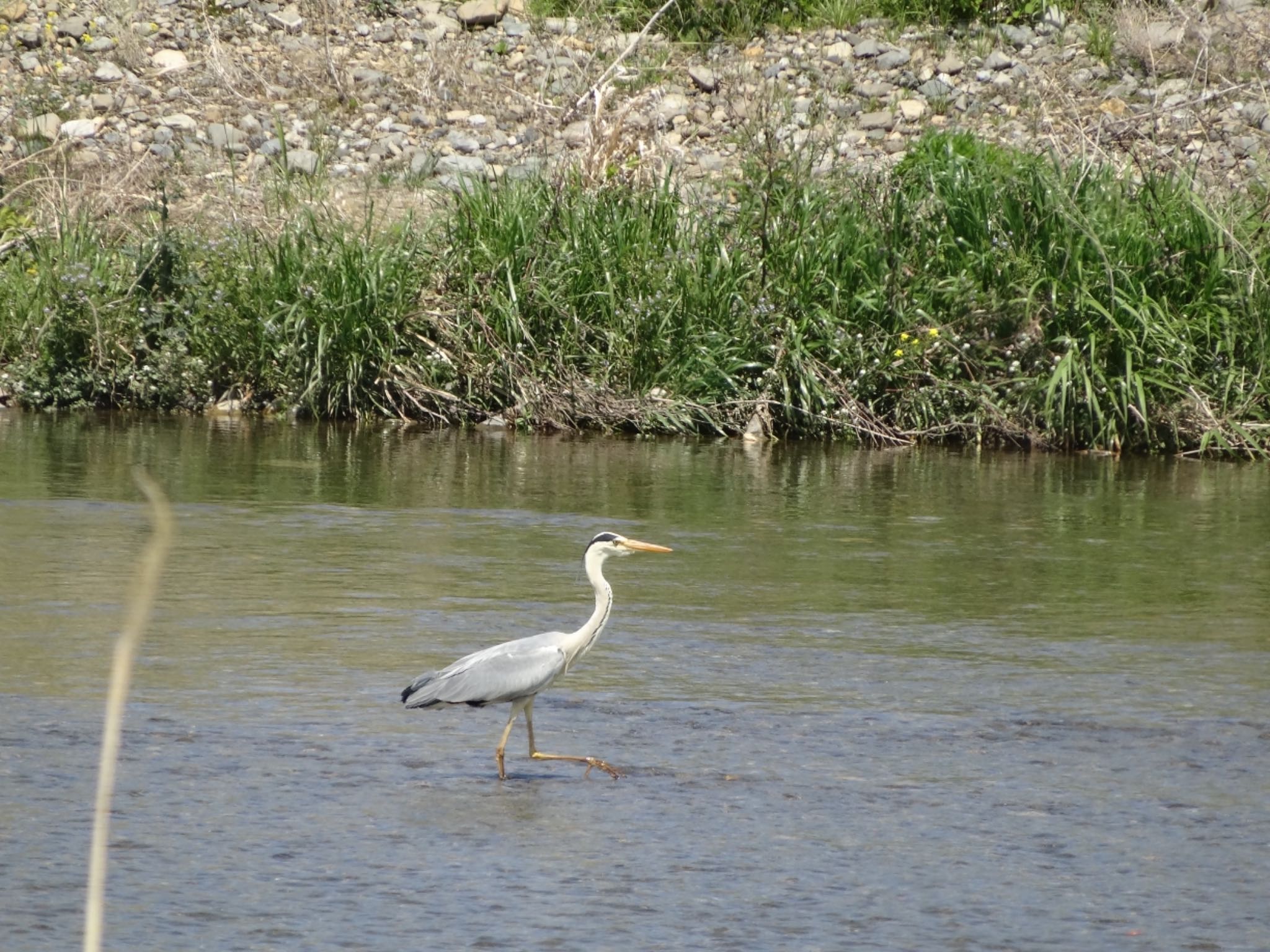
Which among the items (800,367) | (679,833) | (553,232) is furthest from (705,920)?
(553,232)

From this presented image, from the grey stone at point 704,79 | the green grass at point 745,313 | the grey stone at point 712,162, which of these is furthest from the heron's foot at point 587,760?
the grey stone at point 704,79

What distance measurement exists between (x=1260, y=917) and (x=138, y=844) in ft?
10.3

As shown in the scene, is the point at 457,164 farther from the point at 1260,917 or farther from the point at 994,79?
the point at 1260,917

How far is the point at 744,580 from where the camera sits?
970 cm

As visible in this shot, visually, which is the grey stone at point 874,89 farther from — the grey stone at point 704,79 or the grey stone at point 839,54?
the grey stone at point 704,79

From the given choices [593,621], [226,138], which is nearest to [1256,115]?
[226,138]

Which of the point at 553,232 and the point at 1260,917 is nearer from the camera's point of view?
the point at 1260,917

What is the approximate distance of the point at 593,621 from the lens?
21.9 feet

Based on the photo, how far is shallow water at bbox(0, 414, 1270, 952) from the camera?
5.23 meters

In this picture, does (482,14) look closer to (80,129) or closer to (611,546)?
(80,129)

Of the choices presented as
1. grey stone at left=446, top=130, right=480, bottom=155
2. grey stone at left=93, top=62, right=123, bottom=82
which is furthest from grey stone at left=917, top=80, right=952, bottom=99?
grey stone at left=93, top=62, right=123, bottom=82

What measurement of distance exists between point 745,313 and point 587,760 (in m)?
8.59

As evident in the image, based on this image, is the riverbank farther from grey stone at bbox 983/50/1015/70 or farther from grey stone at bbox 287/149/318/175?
grey stone at bbox 983/50/1015/70

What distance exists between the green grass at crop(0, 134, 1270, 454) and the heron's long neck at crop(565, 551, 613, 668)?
25.2 ft
